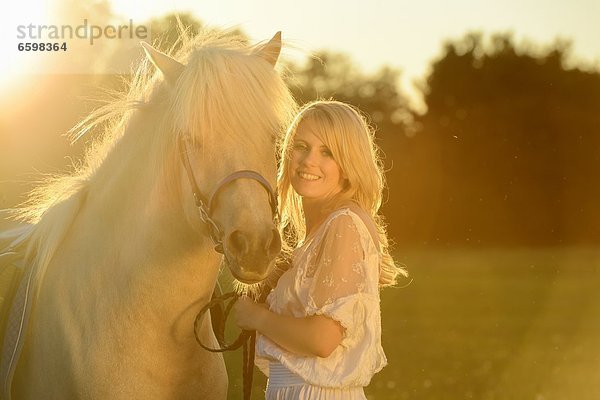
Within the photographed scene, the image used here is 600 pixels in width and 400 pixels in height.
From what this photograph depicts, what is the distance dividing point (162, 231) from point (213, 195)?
16.5 inches

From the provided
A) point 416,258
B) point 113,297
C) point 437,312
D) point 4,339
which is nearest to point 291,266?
point 113,297

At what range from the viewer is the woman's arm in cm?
421

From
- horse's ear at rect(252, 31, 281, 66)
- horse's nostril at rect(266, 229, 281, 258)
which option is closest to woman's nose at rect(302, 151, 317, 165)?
horse's ear at rect(252, 31, 281, 66)

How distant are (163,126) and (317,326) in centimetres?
100

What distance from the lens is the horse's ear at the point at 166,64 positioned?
13.9 feet

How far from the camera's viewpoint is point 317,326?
13.8 feet

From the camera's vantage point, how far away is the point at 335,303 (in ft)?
13.8

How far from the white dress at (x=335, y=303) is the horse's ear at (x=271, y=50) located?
690 millimetres

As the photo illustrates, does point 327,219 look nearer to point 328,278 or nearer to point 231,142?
point 328,278

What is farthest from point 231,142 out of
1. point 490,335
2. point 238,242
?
point 490,335

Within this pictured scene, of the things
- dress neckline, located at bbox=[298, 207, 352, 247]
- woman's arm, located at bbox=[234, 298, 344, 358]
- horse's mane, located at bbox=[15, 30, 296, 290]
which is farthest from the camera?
dress neckline, located at bbox=[298, 207, 352, 247]

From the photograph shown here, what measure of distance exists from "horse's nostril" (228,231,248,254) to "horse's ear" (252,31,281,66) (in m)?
0.90

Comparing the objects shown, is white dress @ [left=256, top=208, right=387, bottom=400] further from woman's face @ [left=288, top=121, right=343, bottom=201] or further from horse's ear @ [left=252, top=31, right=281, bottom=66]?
horse's ear @ [left=252, top=31, right=281, bottom=66]

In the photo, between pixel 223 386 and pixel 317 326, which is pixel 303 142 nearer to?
pixel 317 326
